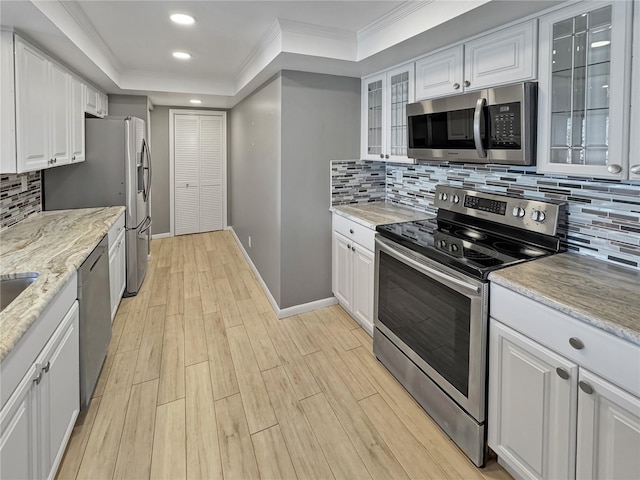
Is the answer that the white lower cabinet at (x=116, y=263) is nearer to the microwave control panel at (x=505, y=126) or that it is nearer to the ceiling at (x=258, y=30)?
the ceiling at (x=258, y=30)

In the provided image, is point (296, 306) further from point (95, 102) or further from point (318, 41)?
point (95, 102)

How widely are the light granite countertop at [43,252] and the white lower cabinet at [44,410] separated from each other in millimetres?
194

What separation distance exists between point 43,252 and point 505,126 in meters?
2.54

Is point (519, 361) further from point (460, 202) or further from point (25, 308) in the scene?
point (25, 308)

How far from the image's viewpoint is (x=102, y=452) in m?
1.79

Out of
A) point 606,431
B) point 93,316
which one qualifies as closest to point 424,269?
point 606,431

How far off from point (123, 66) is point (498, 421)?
14.6 ft

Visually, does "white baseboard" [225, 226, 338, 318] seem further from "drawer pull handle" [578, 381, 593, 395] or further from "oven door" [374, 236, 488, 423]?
"drawer pull handle" [578, 381, 593, 395]

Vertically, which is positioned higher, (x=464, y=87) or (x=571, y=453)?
(x=464, y=87)

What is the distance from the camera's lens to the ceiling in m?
1.93

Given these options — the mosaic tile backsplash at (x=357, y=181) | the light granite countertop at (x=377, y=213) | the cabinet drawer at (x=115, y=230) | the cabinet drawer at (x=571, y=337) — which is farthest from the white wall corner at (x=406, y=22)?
the cabinet drawer at (x=115, y=230)

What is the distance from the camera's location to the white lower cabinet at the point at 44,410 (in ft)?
3.76

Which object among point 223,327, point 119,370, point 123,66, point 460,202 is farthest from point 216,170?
point 460,202

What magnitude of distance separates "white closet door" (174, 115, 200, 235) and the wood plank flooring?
2.98 m
